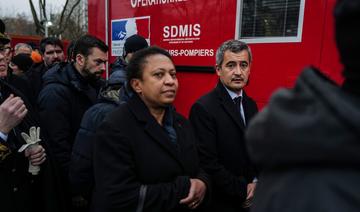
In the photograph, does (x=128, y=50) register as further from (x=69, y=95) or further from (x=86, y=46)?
Result: (x=69, y=95)

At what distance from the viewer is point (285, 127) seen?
25.5 inches

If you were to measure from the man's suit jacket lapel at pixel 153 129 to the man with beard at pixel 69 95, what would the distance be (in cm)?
90

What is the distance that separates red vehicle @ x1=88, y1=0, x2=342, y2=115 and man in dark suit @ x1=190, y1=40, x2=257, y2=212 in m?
0.41

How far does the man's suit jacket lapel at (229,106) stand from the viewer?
206 cm

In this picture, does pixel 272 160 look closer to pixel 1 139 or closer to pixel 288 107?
pixel 288 107

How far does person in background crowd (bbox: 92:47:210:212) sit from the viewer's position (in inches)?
62.2

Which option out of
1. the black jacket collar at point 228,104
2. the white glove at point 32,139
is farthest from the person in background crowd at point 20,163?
the black jacket collar at point 228,104

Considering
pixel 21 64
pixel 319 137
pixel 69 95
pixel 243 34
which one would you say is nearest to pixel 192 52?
pixel 243 34

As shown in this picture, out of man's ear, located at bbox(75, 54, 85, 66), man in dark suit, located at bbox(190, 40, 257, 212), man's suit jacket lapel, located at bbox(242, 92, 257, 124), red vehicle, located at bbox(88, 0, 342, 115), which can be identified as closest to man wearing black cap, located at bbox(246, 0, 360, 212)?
man in dark suit, located at bbox(190, 40, 257, 212)

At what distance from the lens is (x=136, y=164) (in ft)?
5.27

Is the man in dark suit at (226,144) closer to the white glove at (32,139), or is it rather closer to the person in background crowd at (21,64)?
the white glove at (32,139)

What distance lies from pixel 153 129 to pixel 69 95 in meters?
1.09

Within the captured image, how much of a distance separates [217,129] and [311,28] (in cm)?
92

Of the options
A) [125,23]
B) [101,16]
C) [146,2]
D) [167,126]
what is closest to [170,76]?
[167,126]
